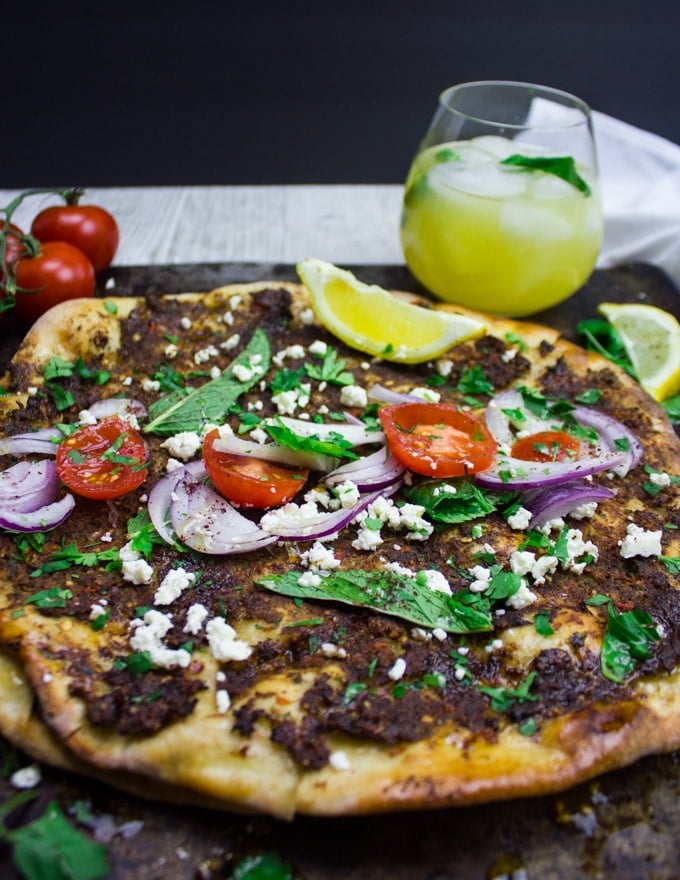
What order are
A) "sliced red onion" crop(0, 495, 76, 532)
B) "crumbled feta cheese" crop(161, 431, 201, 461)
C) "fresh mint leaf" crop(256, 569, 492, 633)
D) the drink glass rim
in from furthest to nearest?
the drink glass rim < "crumbled feta cheese" crop(161, 431, 201, 461) < "sliced red onion" crop(0, 495, 76, 532) < "fresh mint leaf" crop(256, 569, 492, 633)

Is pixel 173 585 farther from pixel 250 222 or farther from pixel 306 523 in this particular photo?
pixel 250 222

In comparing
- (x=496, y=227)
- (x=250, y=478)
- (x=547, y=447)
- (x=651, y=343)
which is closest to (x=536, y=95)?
(x=496, y=227)

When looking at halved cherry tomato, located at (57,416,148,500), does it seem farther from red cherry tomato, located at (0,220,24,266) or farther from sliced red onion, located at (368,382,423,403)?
red cherry tomato, located at (0,220,24,266)

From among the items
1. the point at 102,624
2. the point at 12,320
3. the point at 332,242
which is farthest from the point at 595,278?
the point at 102,624

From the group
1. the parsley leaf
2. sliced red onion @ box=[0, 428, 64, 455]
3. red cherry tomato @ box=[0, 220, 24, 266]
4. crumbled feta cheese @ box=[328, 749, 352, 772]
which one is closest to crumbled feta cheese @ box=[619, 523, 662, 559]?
crumbled feta cheese @ box=[328, 749, 352, 772]

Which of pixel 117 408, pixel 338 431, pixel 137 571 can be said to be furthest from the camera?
pixel 117 408

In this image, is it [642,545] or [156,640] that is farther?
[642,545]

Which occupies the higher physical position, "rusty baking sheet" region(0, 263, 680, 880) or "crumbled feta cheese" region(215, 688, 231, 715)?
"crumbled feta cheese" region(215, 688, 231, 715)

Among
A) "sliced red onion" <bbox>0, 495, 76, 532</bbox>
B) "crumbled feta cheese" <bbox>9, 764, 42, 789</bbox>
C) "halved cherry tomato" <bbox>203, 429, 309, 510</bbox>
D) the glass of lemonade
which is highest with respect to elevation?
the glass of lemonade
